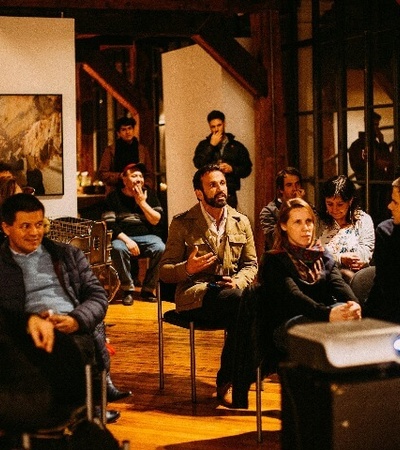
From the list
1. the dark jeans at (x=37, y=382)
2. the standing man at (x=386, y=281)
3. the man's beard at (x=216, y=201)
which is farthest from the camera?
the man's beard at (x=216, y=201)

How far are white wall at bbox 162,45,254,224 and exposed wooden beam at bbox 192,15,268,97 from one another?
0.75ft

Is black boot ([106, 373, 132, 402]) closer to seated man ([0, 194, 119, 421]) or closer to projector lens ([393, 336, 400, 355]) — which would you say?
seated man ([0, 194, 119, 421])

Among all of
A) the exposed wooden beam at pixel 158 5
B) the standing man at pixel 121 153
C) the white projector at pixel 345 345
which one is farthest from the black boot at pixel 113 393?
the standing man at pixel 121 153

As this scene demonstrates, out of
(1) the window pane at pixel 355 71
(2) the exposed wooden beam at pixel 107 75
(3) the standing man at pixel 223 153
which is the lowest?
(3) the standing man at pixel 223 153

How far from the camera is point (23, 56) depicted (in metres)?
8.84

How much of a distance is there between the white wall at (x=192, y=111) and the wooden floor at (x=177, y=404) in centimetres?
298

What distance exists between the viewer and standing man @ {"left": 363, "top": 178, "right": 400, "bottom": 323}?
4914mm

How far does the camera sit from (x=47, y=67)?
8.94 metres

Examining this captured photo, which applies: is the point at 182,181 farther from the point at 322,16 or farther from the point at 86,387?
the point at 86,387

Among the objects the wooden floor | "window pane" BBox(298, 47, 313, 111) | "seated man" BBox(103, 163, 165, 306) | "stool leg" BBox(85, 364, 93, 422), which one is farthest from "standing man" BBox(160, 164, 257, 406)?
"window pane" BBox(298, 47, 313, 111)

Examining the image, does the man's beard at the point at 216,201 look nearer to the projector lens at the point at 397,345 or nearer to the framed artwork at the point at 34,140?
the projector lens at the point at 397,345

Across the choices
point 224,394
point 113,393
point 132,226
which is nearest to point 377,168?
point 132,226

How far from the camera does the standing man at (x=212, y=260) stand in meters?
5.73

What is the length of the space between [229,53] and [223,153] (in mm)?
985
